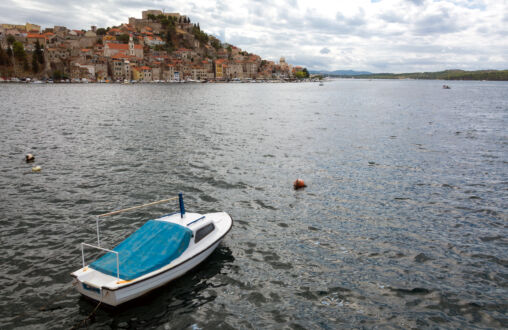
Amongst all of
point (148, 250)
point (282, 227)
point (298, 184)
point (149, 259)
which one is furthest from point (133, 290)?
point (298, 184)

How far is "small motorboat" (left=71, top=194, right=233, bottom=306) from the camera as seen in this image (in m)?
12.0

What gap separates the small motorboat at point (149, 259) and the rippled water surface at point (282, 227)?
0.71m

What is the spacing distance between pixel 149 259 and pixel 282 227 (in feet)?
27.8

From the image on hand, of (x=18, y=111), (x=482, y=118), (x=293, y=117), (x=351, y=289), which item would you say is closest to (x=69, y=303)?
(x=351, y=289)

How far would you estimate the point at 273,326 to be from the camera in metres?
11.7

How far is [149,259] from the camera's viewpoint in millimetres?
13273

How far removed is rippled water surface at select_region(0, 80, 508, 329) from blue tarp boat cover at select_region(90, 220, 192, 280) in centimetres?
127

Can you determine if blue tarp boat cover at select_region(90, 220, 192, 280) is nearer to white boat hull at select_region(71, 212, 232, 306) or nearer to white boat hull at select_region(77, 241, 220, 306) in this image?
white boat hull at select_region(71, 212, 232, 306)

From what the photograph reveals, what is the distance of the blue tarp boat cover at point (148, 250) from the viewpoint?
12.7 meters

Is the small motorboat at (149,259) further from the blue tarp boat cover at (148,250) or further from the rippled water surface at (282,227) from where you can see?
the rippled water surface at (282,227)

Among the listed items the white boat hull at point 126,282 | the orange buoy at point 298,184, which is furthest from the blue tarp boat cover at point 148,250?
the orange buoy at point 298,184

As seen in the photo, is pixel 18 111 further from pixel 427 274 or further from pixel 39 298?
pixel 427 274

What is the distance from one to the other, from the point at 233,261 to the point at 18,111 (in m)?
73.4

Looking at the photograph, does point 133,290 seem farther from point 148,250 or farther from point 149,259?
point 148,250
